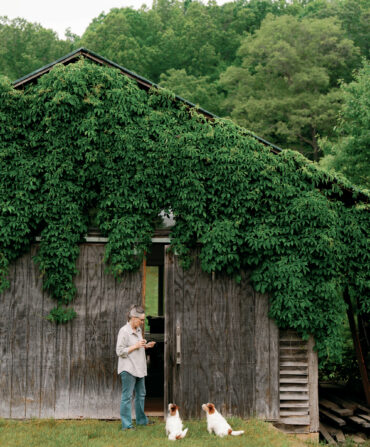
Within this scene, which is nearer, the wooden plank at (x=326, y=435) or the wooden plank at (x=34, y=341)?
the wooden plank at (x=34, y=341)

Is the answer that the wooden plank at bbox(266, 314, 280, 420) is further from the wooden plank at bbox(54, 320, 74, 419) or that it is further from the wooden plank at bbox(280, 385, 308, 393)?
the wooden plank at bbox(54, 320, 74, 419)

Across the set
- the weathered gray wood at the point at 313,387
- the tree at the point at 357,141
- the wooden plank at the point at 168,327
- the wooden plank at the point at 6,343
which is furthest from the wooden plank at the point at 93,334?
the tree at the point at 357,141

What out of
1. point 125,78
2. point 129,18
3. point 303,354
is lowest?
point 303,354

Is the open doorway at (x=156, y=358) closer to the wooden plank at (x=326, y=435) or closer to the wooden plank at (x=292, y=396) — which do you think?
the wooden plank at (x=292, y=396)

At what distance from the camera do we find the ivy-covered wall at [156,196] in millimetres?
8672

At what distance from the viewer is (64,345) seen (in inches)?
344

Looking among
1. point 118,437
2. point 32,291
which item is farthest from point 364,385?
point 32,291

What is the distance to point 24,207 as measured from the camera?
8633 millimetres

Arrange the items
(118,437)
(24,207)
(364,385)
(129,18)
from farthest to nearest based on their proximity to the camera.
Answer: (129,18) < (364,385) < (24,207) < (118,437)

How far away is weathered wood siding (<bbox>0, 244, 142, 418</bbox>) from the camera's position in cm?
862

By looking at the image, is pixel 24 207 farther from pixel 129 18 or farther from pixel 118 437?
pixel 129 18

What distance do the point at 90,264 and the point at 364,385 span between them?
577cm

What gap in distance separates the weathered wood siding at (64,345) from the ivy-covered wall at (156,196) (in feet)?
0.77

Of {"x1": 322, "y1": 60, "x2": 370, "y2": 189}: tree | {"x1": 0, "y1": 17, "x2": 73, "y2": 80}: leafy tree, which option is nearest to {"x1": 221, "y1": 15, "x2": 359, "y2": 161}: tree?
{"x1": 0, "y1": 17, "x2": 73, "y2": 80}: leafy tree
